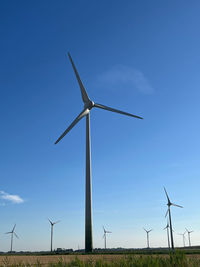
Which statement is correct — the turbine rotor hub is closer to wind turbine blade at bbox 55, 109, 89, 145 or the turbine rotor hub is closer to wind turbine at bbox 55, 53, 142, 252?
wind turbine at bbox 55, 53, 142, 252

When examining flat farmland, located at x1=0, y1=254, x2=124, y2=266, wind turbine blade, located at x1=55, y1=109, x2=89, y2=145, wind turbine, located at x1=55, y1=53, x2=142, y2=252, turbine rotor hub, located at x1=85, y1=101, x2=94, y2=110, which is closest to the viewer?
flat farmland, located at x1=0, y1=254, x2=124, y2=266

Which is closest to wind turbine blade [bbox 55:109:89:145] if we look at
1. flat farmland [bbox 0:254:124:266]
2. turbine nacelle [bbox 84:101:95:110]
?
turbine nacelle [bbox 84:101:95:110]

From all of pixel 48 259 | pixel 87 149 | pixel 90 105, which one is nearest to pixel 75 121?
pixel 90 105

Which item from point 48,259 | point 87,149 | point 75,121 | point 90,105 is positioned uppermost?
point 90,105

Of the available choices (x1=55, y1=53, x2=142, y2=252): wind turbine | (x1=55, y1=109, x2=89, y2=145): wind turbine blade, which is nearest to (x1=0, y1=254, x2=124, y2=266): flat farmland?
(x1=55, y1=53, x2=142, y2=252): wind turbine

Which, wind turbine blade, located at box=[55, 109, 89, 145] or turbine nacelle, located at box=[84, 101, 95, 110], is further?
turbine nacelle, located at box=[84, 101, 95, 110]

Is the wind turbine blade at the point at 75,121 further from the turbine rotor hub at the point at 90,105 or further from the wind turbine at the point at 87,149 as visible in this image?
the turbine rotor hub at the point at 90,105

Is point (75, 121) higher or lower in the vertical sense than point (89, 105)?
lower

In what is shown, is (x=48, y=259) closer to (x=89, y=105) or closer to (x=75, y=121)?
(x=75, y=121)

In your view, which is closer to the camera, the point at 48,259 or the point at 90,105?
the point at 48,259

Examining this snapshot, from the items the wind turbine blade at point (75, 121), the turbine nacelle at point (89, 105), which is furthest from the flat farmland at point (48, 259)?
the turbine nacelle at point (89, 105)

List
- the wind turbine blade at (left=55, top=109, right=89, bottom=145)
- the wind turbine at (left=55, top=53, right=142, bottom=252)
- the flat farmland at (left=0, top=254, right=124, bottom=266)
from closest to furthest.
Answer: the flat farmland at (left=0, top=254, right=124, bottom=266) < the wind turbine at (left=55, top=53, right=142, bottom=252) < the wind turbine blade at (left=55, top=109, right=89, bottom=145)

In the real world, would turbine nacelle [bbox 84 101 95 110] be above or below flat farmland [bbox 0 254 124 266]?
above

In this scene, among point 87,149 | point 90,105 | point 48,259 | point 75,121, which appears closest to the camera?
point 48,259
